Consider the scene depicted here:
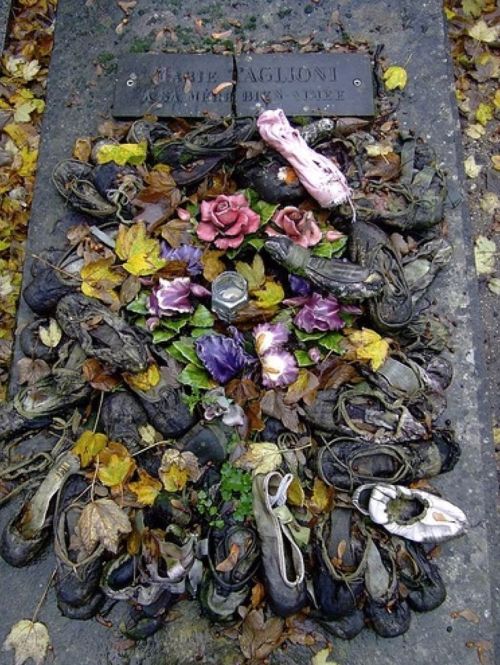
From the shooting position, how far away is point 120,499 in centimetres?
297

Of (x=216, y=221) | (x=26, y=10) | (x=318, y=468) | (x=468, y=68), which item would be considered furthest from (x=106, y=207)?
→ (x=468, y=68)

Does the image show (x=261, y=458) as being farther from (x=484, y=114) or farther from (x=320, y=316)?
(x=484, y=114)

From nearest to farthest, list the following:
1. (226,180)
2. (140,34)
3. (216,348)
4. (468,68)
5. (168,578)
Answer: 1. (168,578)
2. (216,348)
3. (226,180)
4. (140,34)
5. (468,68)

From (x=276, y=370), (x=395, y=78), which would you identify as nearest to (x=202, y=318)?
(x=276, y=370)

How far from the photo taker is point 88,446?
120 inches

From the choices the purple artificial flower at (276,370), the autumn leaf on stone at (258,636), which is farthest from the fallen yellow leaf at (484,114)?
the autumn leaf on stone at (258,636)

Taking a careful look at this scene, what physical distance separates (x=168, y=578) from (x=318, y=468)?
759 mm

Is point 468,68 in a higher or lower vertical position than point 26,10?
lower

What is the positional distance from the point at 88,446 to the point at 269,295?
1.03m

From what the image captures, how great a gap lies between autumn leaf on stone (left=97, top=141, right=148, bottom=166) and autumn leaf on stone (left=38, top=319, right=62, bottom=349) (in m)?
0.86

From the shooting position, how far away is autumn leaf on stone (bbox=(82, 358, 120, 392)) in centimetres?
307

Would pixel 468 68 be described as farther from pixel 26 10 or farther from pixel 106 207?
pixel 26 10

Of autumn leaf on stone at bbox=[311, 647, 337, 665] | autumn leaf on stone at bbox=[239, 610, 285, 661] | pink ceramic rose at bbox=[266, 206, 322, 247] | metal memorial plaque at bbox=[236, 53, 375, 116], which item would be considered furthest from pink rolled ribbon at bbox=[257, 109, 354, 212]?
autumn leaf on stone at bbox=[311, 647, 337, 665]

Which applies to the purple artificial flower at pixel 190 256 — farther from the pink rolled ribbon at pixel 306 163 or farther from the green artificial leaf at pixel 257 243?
the pink rolled ribbon at pixel 306 163
